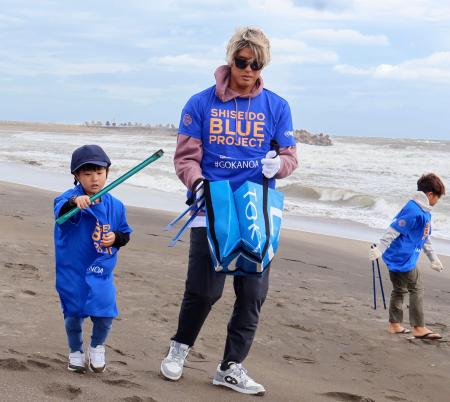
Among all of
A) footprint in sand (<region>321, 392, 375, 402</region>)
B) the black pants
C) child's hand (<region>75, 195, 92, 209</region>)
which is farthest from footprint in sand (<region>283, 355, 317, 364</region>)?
child's hand (<region>75, 195, 92, 209</region>)

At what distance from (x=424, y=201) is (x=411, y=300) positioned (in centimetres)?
83

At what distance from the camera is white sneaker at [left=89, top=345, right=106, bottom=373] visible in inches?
135

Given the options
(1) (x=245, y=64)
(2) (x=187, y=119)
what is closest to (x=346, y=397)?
(2) (x=187, y=119)

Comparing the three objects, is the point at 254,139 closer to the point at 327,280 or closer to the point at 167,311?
the point at 167,311

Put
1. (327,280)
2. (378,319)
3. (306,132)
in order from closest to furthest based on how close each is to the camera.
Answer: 1. (378,319)
2. (327,280)
3. (306,132)

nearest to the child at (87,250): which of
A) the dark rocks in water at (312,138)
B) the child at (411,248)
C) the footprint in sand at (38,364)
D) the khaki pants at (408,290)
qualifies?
the footprint in sand at (38,364)

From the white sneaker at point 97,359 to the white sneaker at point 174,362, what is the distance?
1.02ft

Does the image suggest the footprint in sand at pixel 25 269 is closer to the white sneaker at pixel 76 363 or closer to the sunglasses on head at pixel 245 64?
the white sneaker at pixel 76 363

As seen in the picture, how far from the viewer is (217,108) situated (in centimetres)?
357

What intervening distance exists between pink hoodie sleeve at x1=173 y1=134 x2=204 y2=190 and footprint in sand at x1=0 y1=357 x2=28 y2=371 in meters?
1.16

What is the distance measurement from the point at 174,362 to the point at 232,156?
1.08 meters

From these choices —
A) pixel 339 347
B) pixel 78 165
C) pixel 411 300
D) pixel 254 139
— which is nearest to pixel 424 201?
pixel 411 300

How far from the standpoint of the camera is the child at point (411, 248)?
18.7ft

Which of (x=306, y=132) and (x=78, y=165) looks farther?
(x=306, y=132)
